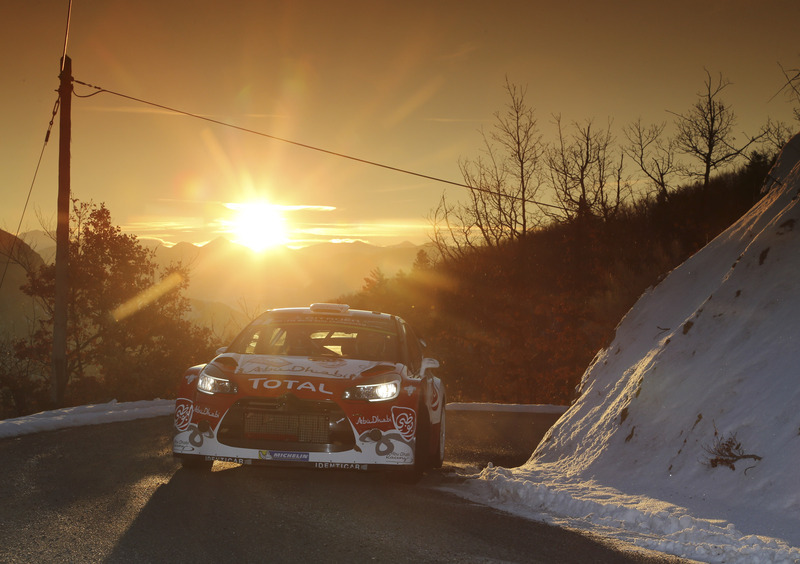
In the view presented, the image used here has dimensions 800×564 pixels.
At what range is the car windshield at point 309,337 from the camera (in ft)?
27.1

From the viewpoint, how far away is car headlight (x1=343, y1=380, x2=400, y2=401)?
6965 mm

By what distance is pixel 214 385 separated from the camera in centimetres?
712

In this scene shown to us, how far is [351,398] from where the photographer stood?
693 cm

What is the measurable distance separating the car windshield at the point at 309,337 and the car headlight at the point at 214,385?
2.81 feet

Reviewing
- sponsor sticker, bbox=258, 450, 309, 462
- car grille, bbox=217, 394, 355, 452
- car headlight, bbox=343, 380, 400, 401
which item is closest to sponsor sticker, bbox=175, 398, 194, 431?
car grille, bbox=217, 394, 355, 452

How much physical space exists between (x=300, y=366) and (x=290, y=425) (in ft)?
2.27

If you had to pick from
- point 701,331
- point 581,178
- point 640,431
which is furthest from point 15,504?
point 581,178

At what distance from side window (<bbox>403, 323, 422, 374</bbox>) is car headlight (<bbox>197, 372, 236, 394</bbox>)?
192cm

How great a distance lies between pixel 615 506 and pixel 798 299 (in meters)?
2.94

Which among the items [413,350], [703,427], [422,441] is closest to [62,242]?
[413,350]

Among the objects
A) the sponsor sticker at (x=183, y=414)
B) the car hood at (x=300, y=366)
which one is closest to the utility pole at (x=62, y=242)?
the car hood at (x=300, y=366)

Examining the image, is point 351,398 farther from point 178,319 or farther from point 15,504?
point 178,319

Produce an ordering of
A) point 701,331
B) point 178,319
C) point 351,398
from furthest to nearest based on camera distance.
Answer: point 178,319
point 701,331
point 351,398

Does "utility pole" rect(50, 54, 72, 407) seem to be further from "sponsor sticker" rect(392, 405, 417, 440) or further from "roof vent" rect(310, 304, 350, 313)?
"sponsor sticker" rect(392, 405, 417, 440)
